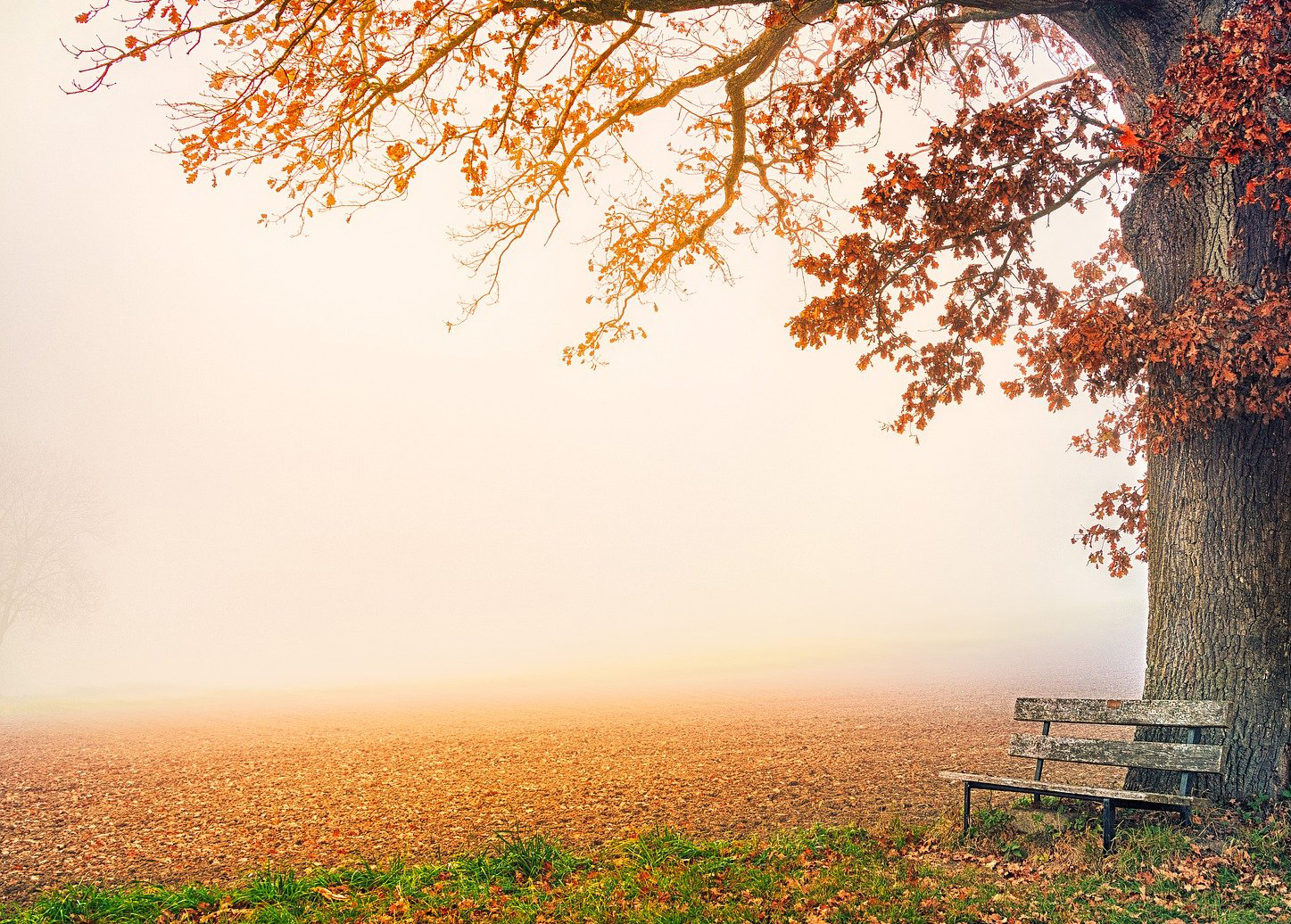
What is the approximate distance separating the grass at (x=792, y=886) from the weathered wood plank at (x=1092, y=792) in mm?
378

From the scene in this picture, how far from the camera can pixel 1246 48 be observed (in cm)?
546

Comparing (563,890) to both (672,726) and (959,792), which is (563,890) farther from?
(672,726)

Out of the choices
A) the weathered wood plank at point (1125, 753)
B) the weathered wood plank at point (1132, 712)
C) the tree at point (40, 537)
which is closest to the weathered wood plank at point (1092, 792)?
the weathered wood plank at point (1125, 753)

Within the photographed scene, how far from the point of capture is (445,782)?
32.9 ft

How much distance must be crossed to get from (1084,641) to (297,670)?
37898 millimetres

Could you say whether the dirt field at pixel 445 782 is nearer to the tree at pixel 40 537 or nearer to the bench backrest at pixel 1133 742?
the bench backrest at pixel 1133 742

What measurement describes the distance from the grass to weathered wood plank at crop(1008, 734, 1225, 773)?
503 mm

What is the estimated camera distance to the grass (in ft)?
17.4

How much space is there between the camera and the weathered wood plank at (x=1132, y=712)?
259 inches

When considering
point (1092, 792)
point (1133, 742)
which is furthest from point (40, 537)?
point (1133, 742)

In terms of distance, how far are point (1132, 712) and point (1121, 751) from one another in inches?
17.5

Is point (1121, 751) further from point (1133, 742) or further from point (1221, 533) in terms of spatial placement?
point (1221, 533)

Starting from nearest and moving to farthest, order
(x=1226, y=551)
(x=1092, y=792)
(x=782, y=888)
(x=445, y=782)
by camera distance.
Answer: (x=782, y=888) → (x=1092, y=792) → (x=1226, y=551) → (x=445, y=782)

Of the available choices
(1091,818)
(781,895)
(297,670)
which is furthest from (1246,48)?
(297,670)
